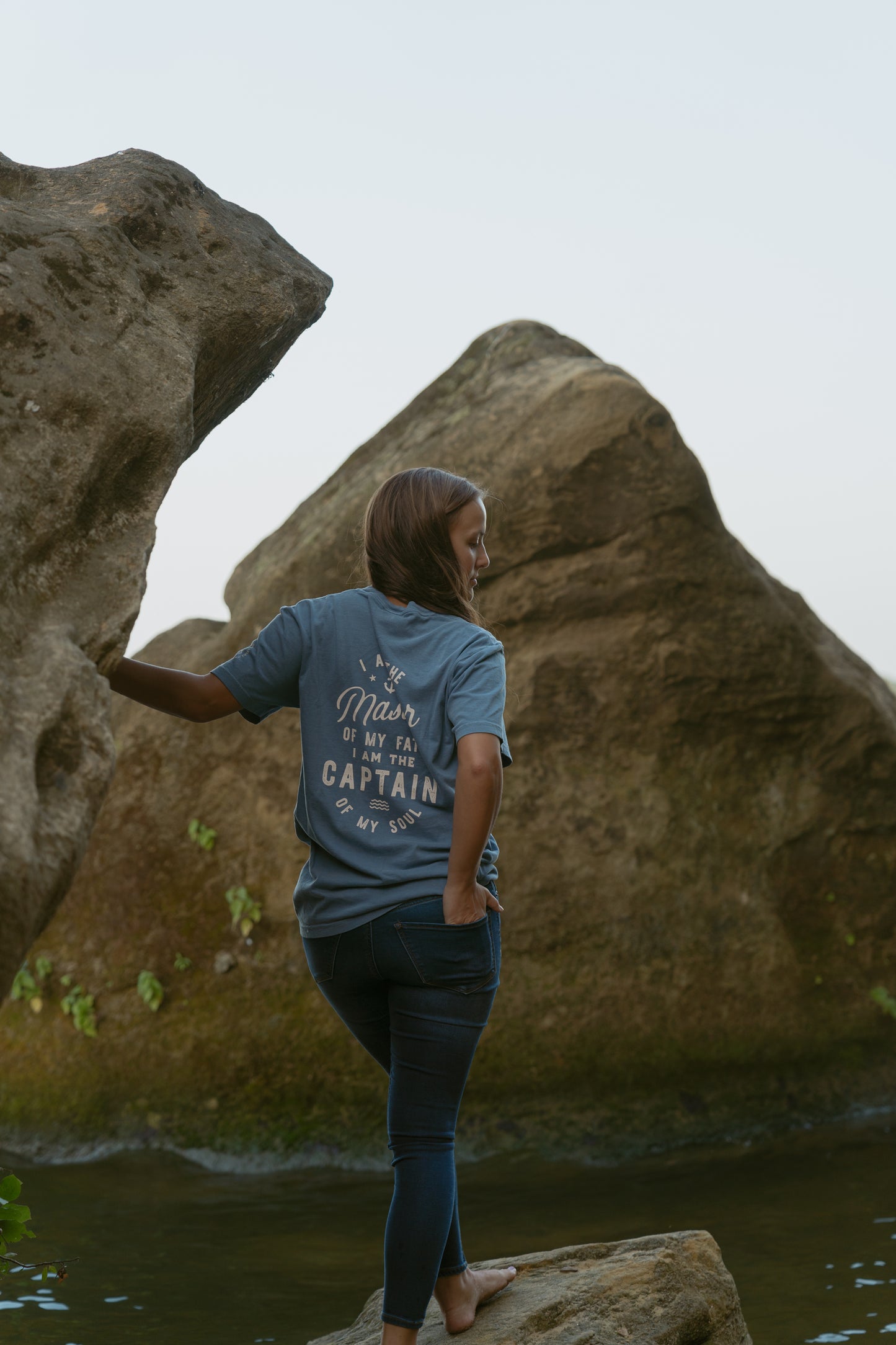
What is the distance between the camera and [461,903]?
2.49 meters

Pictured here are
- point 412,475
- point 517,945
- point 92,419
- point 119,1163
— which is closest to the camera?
point 92,419

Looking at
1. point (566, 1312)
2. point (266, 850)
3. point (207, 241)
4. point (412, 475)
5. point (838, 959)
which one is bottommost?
point (566, 1312)

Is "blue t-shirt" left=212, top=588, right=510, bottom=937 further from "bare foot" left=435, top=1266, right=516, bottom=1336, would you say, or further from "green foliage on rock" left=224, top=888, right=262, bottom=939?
"green foliage on rock" left=224, top=888, right=262, bottom=939

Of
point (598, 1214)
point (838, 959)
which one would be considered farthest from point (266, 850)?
point (838, 959)

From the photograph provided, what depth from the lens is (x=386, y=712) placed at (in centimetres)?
262

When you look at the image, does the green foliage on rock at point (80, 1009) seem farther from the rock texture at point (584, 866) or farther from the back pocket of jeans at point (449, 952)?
the back pocket of jeans at point (449, 952)

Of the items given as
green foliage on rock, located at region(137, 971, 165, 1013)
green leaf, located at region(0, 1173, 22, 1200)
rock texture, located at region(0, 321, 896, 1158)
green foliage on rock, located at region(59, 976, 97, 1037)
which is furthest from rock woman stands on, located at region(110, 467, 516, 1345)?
green foliage on rock, located at region(59, 976, 97, 1037)

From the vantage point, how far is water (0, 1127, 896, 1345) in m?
3.76

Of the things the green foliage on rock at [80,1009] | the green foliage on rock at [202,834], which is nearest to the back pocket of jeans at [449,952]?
the green foliage on rock at [202,834]

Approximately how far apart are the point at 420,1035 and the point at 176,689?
86 cm

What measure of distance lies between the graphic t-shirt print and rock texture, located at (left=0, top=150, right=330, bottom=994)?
49 centimetres

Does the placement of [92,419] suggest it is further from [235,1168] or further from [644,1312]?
[235,1168]

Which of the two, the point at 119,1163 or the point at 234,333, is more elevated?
the point at 234,333

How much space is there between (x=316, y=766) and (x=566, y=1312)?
54.5 inches
